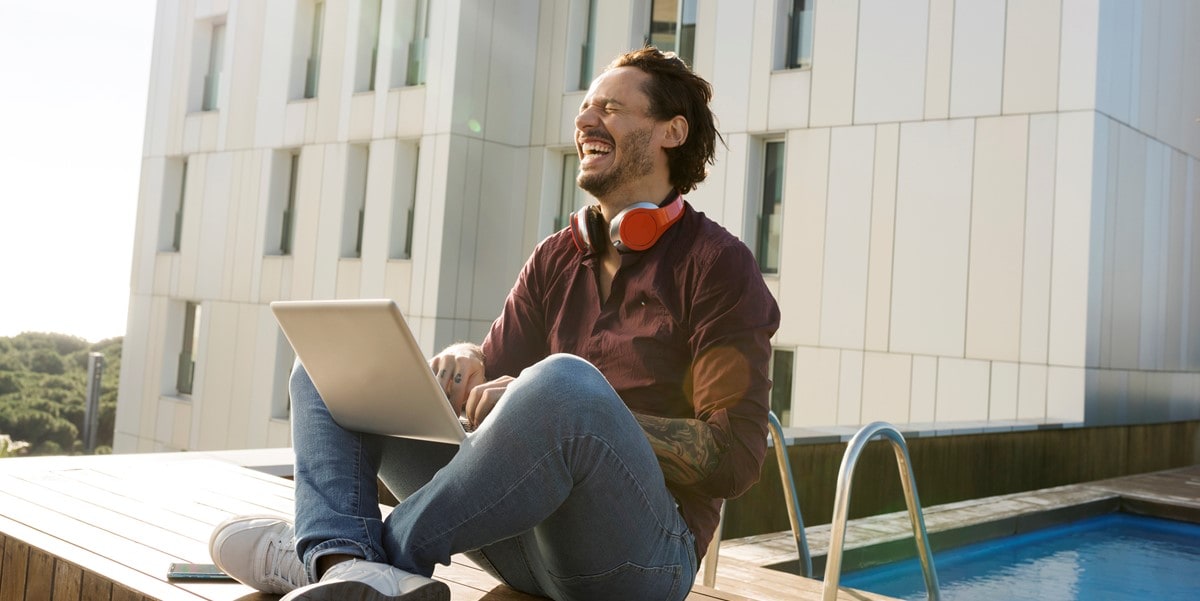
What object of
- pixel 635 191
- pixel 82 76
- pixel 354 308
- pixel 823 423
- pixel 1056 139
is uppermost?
pixel 82 76

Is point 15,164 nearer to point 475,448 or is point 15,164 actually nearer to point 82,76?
point 82,76

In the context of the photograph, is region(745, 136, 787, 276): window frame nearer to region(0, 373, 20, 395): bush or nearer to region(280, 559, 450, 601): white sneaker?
region(280, 559, 450, 601): white sneaker

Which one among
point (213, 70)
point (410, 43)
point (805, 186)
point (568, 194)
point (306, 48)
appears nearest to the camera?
point (805, 186)

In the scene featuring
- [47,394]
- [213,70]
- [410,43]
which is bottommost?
[47,394]

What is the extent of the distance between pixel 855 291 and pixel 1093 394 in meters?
2.53

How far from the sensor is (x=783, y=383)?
1221 centimetres

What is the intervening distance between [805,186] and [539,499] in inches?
405

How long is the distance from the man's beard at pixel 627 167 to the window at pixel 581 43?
12189 mm

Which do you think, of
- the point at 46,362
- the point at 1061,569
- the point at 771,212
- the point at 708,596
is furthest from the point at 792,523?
the point at 46,362

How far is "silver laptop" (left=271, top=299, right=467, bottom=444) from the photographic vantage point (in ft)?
6.56

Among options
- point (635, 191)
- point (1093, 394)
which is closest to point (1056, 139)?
point (1093, 394)

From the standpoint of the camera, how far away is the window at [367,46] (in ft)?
52.2

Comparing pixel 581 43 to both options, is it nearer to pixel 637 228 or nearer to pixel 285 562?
pixel 637 228

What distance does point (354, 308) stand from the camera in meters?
2.03
